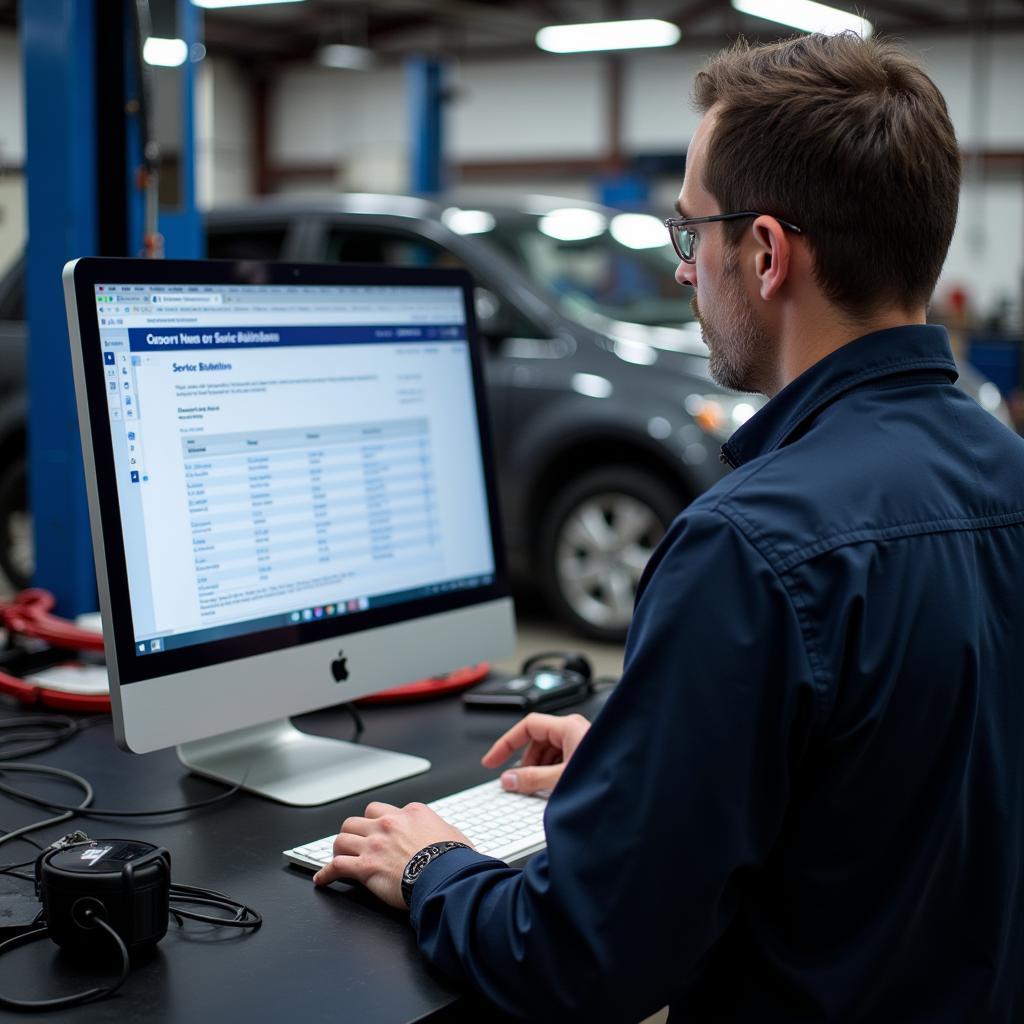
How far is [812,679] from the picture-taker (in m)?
1.00

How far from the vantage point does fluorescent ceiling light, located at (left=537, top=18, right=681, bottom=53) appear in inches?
453

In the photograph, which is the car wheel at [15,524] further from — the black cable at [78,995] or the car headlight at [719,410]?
the black cable at [78,995]

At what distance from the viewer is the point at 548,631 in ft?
17.7

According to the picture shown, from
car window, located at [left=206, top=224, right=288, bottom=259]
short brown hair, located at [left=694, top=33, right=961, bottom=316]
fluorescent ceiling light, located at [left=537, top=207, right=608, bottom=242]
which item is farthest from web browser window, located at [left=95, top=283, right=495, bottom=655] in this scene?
car window, located at [left=206, top=224, right=288, bottom=259]

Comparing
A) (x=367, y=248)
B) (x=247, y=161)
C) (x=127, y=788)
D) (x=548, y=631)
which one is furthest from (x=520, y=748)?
(x=247, y=161)

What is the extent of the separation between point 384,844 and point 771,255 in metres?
0.67

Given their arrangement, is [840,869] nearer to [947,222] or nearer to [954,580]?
[954,580]

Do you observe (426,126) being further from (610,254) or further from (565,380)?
(565,380)

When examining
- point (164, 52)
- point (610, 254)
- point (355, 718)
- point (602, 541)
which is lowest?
point (602, 541)

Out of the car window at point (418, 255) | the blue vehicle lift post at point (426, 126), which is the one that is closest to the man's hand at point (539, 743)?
the car window at point (418, 255)

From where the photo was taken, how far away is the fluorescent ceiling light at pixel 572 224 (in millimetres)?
5324

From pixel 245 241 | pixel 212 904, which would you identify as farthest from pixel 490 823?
pixel 245 241

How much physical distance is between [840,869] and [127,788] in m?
0.90

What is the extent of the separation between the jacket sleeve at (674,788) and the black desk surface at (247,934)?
0.16 meters
